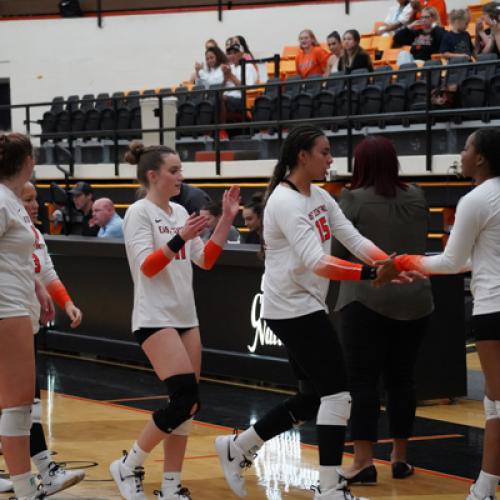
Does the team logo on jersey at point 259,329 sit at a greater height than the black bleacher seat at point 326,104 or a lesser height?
lesser

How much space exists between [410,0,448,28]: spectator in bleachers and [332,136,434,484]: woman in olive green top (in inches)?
405

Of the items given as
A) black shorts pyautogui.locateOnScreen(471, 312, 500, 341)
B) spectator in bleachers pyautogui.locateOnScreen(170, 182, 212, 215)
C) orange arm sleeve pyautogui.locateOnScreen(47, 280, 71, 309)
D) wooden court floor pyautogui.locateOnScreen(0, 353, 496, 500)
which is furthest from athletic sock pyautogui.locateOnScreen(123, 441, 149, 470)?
spectator in bleachers pyautogui.locateOnScreen(170, 182, 212, 215)

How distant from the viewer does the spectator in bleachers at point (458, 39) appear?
13492mm

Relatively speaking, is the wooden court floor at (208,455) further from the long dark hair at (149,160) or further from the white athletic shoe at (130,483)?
the long dark hair at (149,160)

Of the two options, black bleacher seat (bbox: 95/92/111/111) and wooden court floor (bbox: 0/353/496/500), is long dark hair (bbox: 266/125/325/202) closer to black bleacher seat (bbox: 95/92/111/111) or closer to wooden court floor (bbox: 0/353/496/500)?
wooden court floor (bbox: 0/353/496/500)

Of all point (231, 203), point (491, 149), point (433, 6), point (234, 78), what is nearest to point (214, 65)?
point (234, 78)

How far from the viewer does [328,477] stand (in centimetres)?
456

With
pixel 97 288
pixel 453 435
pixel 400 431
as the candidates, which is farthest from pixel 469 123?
pixel 400 431

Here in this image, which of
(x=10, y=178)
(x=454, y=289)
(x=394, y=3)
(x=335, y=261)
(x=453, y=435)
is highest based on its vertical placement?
(x=394, y=3)

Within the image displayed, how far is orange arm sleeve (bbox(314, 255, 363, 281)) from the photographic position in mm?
4422

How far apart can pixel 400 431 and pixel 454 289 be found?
2174mm

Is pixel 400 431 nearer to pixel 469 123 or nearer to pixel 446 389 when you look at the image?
pixel 446 389

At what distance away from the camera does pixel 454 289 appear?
7.41 m

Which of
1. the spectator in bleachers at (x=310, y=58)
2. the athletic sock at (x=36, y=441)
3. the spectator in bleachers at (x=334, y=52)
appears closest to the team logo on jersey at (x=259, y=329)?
the athletic sock at (x=36, y=441)
